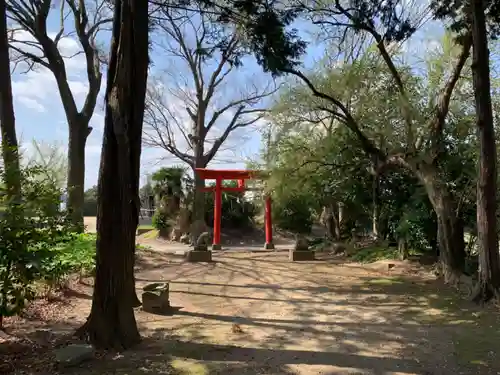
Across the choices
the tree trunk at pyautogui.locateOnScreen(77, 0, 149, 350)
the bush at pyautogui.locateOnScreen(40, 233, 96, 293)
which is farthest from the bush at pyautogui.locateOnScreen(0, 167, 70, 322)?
the bush at pyautogui.locateOnScreen(40, 233, 96, 293)

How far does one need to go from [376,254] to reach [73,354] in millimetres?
9858

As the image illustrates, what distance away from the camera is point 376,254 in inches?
494

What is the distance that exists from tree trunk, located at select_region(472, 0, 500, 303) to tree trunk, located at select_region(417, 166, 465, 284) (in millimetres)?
1659

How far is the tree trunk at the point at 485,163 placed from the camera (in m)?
7.02

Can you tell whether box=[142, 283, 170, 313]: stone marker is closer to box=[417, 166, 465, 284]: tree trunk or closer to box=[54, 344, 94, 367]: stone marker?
box=[54, 344, 94, 367]: stone marker

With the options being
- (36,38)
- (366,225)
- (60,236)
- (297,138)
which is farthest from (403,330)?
(36,38)

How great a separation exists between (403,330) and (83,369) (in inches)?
147

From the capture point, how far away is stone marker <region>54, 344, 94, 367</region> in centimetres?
397

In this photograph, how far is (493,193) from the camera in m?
7.07

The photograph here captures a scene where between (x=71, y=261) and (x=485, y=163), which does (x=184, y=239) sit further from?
(x=485, y=163)

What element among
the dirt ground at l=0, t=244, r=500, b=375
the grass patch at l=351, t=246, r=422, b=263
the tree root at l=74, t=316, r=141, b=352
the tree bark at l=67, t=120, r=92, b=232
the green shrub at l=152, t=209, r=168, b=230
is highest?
the tree bark at l=67, t=120, r=92, b=232

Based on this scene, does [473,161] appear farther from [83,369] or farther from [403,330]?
[83,369]

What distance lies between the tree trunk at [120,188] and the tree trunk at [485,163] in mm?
5093

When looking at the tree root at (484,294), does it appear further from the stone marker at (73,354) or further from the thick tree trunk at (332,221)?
the thick tree trunk at (332,221)
